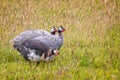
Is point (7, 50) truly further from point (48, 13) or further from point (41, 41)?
point (48, 13)

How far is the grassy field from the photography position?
734 centimetres

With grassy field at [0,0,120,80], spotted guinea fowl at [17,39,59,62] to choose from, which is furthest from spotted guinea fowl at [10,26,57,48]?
grassy field at [0,0,120,80]

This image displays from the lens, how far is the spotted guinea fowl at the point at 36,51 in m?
7.55

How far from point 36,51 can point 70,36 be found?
1.99 meters

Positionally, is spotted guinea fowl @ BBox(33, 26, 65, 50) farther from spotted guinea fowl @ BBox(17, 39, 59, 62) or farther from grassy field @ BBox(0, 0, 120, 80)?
grassy field @ BBox(0, 0, 120, 80)

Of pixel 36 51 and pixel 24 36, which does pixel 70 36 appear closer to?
pixel 24 36

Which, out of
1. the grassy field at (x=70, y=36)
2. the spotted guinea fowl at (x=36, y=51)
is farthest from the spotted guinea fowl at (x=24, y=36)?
the grassy field at (x=70, y=36)

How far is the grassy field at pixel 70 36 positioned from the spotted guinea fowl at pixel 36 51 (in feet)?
0.46

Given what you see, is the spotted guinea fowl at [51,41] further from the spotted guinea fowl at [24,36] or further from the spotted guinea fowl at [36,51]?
the spotted guinea fowl at [24,36]

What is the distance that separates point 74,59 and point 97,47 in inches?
41.0

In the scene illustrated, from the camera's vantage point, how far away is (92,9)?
11.6 metres

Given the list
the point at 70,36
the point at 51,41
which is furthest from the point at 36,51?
the point at 70,36

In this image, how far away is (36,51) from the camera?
7559 millimetres

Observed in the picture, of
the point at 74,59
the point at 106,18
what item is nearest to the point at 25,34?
the point at 74,59
